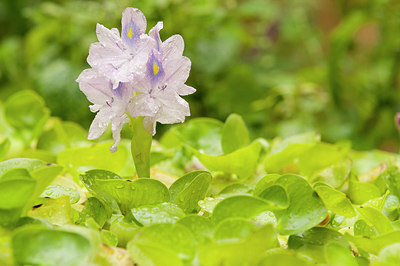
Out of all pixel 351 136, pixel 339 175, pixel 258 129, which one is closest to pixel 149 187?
pixel 339 175

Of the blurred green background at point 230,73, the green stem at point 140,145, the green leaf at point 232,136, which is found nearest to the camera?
the green stem at point 140,145

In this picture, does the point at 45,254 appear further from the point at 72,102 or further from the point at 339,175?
the point at 72,102

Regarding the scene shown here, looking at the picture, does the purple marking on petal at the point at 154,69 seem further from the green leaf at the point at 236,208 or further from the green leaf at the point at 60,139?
the green leaf at the point at 60,139

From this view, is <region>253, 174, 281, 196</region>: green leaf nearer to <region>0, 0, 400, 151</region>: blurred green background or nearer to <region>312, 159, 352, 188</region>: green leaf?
<region>312, 159, 352, 188</region>: green leaf

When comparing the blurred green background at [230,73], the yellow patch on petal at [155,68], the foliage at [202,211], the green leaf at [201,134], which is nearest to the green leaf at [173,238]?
the foliage at [202,211]

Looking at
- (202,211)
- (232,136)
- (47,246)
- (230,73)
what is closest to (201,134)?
(232,136)

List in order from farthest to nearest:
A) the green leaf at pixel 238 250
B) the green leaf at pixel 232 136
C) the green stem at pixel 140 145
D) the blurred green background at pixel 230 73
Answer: the blurred green background at pixel 230 73
the green leaf at pixel 232 136
the green stem at pixel 140 145
the green leaf at pixel 238 250
